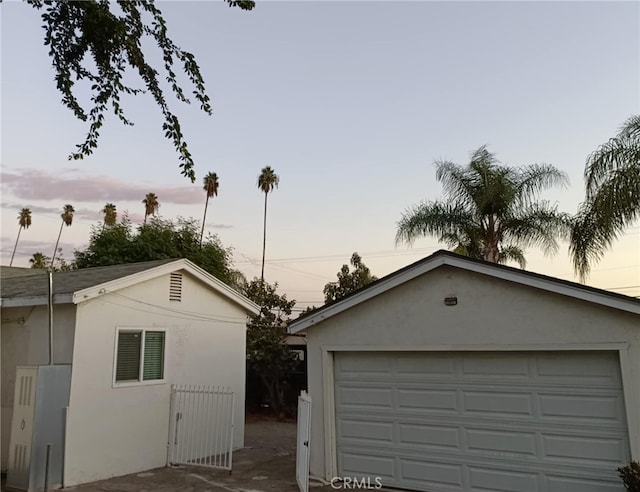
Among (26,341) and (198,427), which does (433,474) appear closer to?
(198,427)

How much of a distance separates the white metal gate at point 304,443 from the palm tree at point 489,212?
9334 millimetres

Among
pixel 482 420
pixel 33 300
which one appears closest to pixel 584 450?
pixel 482 420

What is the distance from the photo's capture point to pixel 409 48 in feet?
37.9

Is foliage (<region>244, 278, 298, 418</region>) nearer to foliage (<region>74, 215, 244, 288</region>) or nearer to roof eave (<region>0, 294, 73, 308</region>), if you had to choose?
foliage (<region>74, 215, 244, 288</region>)

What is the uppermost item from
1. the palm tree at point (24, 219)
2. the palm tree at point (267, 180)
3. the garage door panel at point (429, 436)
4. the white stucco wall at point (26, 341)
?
the palm tree at point (24, 219)

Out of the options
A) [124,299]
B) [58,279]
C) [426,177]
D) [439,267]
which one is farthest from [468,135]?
[58,279]

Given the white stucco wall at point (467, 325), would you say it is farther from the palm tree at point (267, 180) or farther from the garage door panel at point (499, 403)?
the palm tree at point (267, 180)

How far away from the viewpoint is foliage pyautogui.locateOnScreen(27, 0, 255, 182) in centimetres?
515

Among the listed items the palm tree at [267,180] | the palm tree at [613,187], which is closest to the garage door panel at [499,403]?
the palm tree at [613,187]

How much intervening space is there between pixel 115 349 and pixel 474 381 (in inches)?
251

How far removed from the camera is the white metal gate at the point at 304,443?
7.21 meters

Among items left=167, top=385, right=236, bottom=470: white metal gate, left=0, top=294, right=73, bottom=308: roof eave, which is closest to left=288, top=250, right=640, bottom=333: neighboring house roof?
left=167, top=385, right=236, bottom=470: white metal gate

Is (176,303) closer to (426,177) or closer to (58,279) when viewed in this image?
(58,279)

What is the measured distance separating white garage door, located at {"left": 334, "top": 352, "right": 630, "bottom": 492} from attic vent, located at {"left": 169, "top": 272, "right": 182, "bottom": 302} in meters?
3.86
